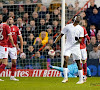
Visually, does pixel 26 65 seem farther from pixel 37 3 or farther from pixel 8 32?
pixel 8 32

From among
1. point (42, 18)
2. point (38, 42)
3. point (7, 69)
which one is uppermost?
point (42, 18)

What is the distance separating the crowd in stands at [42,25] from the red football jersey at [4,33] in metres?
3.62

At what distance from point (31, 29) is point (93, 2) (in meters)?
2.89

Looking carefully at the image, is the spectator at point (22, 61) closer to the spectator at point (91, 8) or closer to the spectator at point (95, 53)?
the spectator at point (95, 53)

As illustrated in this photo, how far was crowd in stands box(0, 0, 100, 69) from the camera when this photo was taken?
1546 cm

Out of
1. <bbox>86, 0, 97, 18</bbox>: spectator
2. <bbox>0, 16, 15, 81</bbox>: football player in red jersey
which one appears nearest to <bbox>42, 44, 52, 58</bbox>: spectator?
<bbox>86, 0, 97, 18</bbox>: spectator

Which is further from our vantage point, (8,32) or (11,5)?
(11,5)

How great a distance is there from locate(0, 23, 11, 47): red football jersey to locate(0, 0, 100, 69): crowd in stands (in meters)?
3.62

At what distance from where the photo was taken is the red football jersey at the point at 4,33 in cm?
1175

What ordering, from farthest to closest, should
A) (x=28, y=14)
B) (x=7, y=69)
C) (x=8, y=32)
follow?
1. (x=28, y=14)
2. (x=7, y=69)
3. (x=8, y=32)

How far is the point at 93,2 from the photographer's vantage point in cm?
1570

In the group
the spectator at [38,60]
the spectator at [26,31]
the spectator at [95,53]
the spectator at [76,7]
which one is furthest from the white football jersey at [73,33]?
the spectator at [26,31]

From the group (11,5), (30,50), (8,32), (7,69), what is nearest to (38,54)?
(30,50)

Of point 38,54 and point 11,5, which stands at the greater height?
point 11,5
